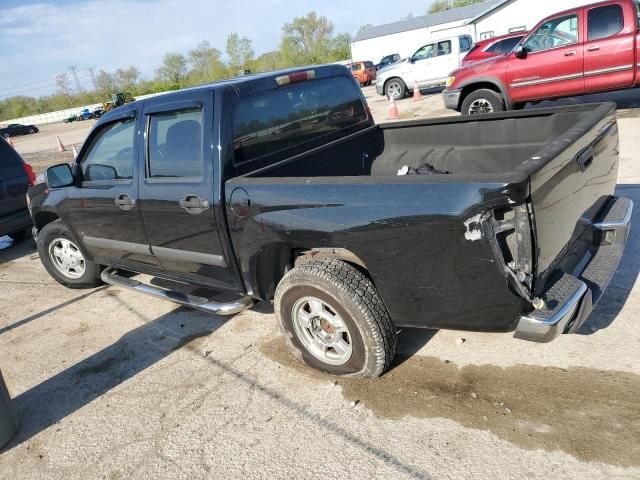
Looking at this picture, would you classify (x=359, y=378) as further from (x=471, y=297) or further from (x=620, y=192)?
(x=620, y=192)

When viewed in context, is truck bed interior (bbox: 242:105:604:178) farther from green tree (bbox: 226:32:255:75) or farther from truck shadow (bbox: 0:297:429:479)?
green tree (bbox: 226:32:255:75)

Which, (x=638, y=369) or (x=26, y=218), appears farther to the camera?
(x=26, y=218)

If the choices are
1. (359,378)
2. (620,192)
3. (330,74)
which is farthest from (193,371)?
(620,192)

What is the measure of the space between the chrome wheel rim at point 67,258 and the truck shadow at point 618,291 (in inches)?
180

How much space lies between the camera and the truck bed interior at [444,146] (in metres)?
3.68

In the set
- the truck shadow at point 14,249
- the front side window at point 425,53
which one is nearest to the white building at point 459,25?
the front side window at point 425,53

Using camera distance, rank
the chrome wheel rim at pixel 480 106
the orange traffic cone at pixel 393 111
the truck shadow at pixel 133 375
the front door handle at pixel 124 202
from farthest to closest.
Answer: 1. the orange traffic cone at pixel 393 111
2. the chrome wheel rim at pixel 480 106
3. the front door handle at pixel 124 202
4. the truck shadow at pixel 133 375

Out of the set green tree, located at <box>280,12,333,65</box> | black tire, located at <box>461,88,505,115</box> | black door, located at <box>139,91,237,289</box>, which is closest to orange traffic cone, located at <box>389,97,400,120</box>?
black tire, located at <box>461,88,505,115</box>

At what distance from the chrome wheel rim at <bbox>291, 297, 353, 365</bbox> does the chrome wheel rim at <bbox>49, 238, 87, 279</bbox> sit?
301cm

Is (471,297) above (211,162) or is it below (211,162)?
below

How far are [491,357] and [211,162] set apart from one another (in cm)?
214

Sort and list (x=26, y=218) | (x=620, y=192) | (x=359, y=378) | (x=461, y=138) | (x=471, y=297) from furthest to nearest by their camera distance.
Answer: (x=26, y=218) < (x=620, y=192) < (x=461, y=138) < (x=359, y=378) < (x=471, y=297)

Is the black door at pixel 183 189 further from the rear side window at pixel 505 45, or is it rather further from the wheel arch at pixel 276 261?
the rear side window at pixel 505 45

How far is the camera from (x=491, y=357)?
3160mm
